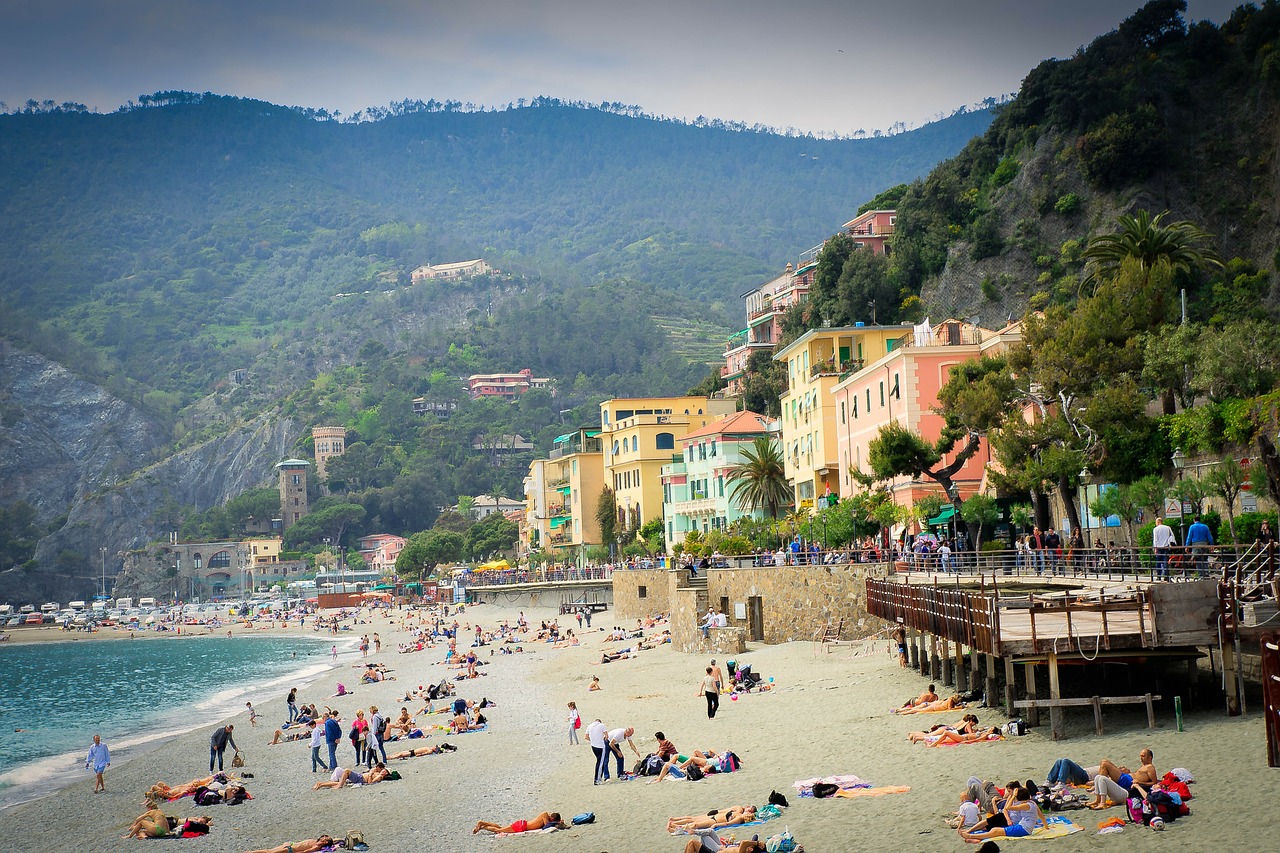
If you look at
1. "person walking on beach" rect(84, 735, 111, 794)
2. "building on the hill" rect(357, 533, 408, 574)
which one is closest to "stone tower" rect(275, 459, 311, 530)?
"building on the hill" rect(357, 533, 408, 574)

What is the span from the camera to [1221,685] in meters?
18.1

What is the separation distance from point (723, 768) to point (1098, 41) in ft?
202

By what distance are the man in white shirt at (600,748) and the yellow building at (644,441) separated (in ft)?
181

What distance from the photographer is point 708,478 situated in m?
67.0

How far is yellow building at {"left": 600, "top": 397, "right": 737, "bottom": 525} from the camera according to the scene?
78000 millimetres

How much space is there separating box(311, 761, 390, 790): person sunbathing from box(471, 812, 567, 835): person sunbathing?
6.72 m

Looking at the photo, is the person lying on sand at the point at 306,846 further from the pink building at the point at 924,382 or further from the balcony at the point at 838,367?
the balcony at the point at 838,367

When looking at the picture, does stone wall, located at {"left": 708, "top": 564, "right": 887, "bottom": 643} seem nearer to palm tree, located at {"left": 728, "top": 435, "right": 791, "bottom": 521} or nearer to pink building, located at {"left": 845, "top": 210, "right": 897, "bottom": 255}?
palm tree, located at {"left": 728, "top": 435, "right": 791, "bottom": 521}

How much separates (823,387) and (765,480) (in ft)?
25.8

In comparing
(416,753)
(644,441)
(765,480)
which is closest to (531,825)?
(416,753)

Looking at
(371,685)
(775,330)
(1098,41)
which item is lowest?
(371,685)

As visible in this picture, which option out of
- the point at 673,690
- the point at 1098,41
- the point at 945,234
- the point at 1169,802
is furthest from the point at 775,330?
the point at 1169,802

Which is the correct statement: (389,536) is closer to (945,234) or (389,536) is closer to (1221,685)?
(945,234)

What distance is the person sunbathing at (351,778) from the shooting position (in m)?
24.5
